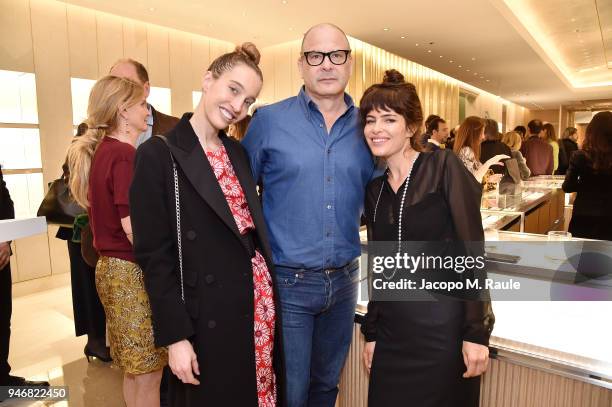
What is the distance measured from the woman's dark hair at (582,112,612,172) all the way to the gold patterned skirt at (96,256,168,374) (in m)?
2.96

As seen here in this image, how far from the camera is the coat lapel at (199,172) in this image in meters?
1.21

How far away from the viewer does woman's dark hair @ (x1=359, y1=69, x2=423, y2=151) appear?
139 cm

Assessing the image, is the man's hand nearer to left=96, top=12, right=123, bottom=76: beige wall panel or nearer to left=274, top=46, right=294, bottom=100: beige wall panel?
left=96, top=12, right=123, bottom=76: beige wall panel

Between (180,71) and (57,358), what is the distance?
15.7ft

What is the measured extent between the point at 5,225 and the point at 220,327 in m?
0.70

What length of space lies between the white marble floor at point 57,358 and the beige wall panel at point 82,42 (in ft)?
9.36

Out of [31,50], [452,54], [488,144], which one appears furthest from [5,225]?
[452,54]

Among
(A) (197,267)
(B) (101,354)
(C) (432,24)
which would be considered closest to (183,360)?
(A) (197,267)

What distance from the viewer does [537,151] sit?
256 inches

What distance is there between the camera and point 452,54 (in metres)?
9.24

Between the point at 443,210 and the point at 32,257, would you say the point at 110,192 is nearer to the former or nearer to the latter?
the point at 443,210

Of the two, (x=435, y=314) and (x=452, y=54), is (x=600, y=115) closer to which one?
(x=435, y=314)

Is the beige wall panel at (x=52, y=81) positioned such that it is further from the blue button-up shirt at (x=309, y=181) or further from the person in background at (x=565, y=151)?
the person in background at (x=565, y=151)

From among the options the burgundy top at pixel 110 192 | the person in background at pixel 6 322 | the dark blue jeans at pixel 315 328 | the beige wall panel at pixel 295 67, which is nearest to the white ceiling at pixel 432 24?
the beige wall panel at pixel 295 67
